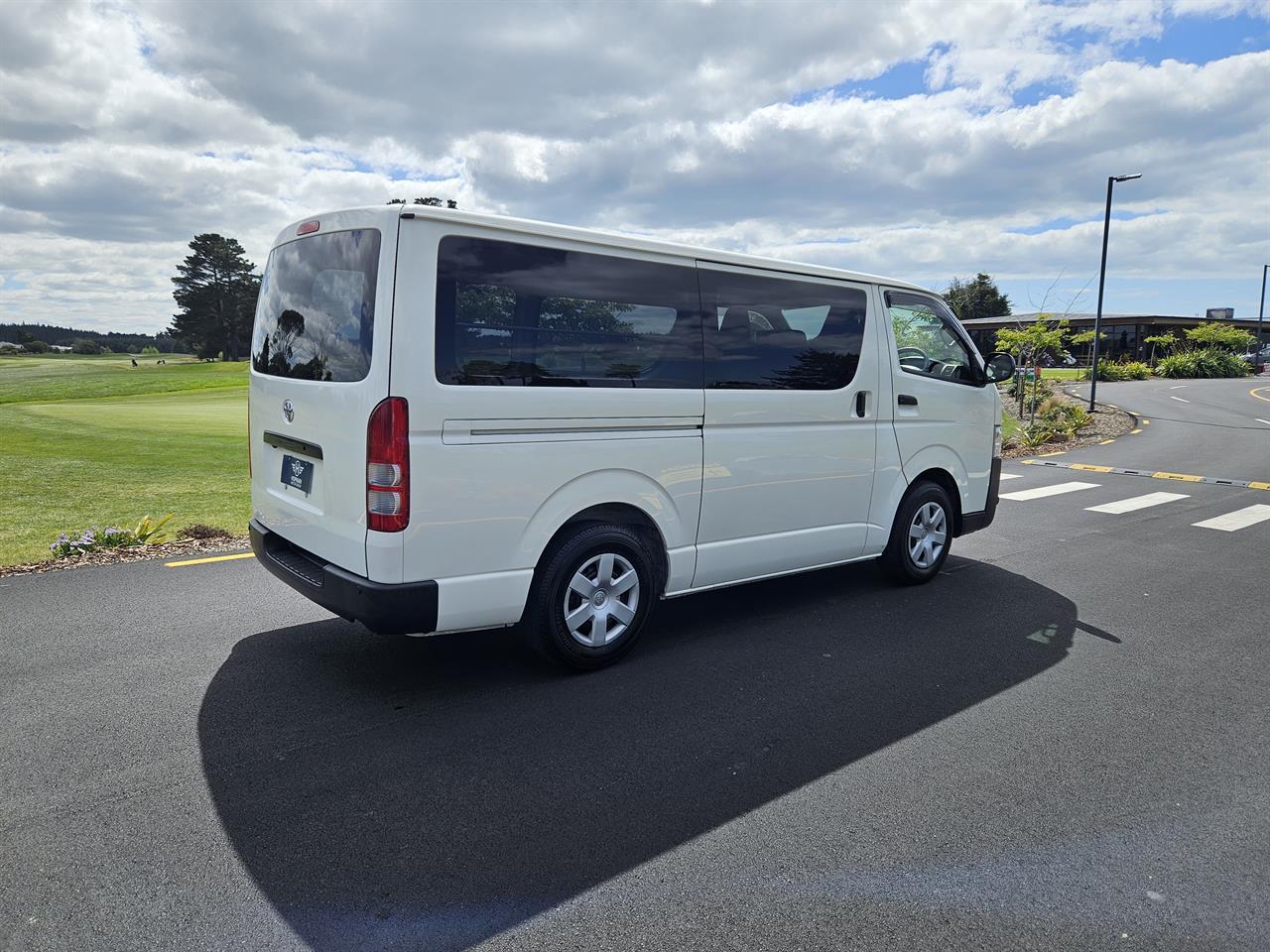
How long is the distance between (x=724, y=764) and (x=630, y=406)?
1758 mm

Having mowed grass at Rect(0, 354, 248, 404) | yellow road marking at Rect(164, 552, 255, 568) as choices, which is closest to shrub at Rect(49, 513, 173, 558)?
yellow road marking at Rect(164, 552, 255, 568)

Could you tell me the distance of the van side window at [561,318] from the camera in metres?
3.62

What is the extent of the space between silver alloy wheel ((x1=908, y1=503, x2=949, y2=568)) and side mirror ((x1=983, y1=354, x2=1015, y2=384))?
110cm

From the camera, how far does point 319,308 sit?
Answer: 393 centimetres

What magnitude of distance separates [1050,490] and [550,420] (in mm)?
8853

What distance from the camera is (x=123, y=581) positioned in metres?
5.75

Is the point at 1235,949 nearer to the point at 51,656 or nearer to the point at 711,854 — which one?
the point at 711,854

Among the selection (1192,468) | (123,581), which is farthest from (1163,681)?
(1192,468)

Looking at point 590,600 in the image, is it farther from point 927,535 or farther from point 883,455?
point 927,535

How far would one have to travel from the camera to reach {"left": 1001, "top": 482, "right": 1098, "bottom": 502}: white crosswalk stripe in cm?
1013

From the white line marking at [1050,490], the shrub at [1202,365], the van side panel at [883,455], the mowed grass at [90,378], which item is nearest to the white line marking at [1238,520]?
the white line marking at [1050,490]

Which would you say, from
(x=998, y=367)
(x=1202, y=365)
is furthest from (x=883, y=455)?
(x=1202, y=365)

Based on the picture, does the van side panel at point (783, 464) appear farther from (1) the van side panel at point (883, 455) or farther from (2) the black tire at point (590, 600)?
(2) the black tire at point (590, 600)

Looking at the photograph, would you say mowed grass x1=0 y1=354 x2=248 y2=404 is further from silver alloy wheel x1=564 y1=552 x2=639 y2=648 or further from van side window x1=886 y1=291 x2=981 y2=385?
van side window x1=886 y1=291 x2=981 y2=385
